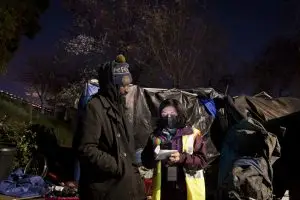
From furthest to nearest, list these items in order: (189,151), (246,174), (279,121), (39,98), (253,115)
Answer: (39,98)
(253,115)
(279,121)
(246,174)
(189,151)

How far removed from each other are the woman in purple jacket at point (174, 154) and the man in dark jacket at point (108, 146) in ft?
1.66

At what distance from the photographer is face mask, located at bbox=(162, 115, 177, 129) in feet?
12.6

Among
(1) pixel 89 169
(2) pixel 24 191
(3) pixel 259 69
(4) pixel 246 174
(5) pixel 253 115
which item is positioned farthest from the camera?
(3) pixel 259 69

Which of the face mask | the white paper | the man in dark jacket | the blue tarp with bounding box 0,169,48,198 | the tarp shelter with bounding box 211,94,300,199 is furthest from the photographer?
the blue tarp with bounding box 0,169,48,198

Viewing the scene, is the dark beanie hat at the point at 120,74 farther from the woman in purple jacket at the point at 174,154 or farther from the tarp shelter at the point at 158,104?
the tarp shelter at the point at 158,104

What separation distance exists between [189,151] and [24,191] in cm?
602

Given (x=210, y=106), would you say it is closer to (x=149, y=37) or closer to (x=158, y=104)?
(x=158, y=104)

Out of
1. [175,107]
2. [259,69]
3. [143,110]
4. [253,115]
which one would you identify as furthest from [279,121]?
[259,69]

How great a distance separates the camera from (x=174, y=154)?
359 cm

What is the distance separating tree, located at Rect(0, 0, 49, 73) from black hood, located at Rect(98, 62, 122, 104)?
599 inches

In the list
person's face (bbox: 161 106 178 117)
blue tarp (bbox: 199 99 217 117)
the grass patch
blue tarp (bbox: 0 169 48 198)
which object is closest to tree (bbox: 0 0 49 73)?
the grass patch

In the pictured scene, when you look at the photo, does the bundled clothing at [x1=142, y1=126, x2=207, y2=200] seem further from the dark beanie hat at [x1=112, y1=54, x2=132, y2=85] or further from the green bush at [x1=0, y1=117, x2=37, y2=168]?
the green bush at [x1=0, y1=117, x2=37, y2=168]

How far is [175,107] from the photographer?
12.8 feet

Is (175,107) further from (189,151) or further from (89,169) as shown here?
(89,169)
